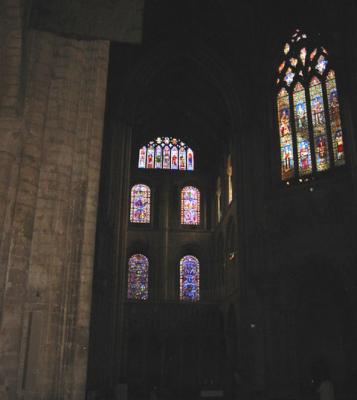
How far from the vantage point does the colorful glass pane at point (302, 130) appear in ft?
60.3

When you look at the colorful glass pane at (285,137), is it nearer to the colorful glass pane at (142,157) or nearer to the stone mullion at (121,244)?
the stone mullion at (121,244)

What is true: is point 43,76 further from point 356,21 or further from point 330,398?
point 356,21

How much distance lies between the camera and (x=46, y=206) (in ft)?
26.1

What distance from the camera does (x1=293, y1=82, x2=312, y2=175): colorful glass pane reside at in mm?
18375

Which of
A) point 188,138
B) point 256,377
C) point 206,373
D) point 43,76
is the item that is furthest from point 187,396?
point 188,138

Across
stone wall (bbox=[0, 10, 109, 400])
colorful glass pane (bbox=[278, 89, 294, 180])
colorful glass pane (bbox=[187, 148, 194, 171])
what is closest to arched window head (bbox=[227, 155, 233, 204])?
colorful glass pane (bbox=[187, 148, 194, 171])

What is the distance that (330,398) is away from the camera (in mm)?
7410

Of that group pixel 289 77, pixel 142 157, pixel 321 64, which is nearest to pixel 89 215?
pixel 321 64

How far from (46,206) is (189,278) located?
21310 millimetres

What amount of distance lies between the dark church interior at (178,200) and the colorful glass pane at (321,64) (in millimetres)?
238

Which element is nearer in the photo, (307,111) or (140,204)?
(307,111)

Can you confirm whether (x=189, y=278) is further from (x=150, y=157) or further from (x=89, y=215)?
(x=89, y=215)

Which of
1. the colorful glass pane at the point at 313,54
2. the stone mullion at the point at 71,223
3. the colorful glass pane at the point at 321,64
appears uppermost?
the colorful glass pane at the point at 313,54

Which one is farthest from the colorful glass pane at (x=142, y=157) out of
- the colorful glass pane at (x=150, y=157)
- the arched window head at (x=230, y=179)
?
the arched window head at (x=230, y=179)
